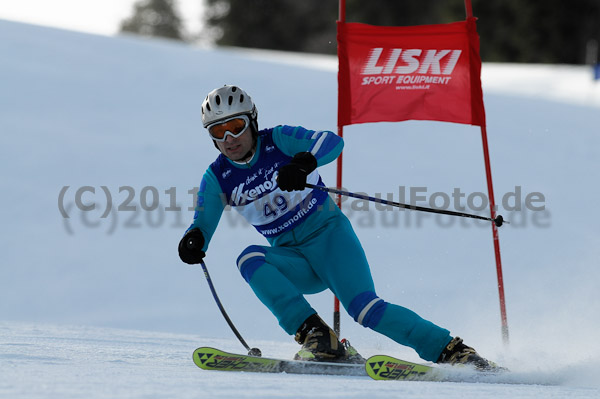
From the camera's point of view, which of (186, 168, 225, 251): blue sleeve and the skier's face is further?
(186, 168, 225, 251): blue sleeve

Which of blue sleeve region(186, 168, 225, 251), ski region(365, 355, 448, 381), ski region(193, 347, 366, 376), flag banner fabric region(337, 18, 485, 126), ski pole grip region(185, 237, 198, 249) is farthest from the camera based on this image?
flag banner fabric region(337, 18, 485, 126)

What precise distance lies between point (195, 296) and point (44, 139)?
4063 mm

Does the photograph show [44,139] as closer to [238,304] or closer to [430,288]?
[238,304]

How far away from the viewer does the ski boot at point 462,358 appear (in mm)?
3646

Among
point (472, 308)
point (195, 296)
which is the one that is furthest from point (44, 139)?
point (472, 308)

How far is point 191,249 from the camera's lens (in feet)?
12.9

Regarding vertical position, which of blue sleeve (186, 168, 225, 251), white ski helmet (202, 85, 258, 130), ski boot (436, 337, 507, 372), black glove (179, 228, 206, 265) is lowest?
ski boot (436, 337, 507, 372)

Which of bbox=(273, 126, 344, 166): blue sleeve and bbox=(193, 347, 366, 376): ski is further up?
bbox=(273, 126, 344, 166): blue sleeve

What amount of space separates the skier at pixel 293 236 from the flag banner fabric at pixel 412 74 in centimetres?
128

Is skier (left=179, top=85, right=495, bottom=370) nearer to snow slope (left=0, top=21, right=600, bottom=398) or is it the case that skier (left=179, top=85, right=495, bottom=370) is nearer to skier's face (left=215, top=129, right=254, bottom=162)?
skier's face (left=215, top=129, right=254, bottom=162)

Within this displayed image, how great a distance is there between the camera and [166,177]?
930cm

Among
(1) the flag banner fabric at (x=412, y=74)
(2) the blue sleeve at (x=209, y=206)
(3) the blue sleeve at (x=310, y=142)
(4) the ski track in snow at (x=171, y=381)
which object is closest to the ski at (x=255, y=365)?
(4) the ski track in snow at (x=171, y=381)

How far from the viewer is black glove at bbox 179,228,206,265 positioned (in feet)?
12.9

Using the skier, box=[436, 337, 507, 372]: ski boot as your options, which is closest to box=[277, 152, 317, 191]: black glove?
the skier
